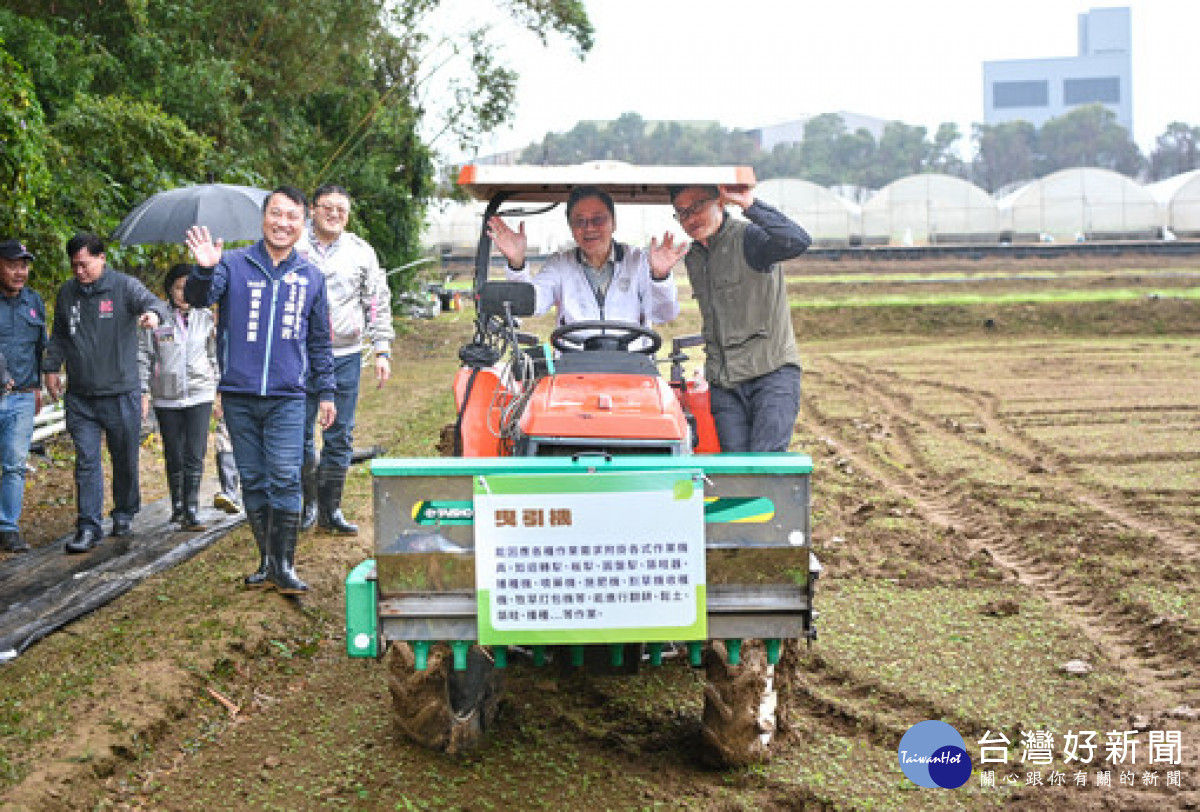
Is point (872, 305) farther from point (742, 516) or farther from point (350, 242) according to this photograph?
point (742, 516)

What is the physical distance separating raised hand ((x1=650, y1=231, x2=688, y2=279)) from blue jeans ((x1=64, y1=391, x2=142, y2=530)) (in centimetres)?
373

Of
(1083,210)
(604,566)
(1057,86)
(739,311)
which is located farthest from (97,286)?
(1057,86)

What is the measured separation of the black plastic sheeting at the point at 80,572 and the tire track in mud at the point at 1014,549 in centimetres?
482

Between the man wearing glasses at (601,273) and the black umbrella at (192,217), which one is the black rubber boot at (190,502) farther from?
the man wearing glasses at (601,273)

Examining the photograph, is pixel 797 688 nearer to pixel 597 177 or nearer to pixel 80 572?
pixel 597 177

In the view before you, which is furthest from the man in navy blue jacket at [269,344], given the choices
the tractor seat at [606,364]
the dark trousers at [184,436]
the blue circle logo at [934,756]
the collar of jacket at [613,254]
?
the blue circle logo at [934,756]

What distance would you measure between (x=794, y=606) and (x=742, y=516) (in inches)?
13.2

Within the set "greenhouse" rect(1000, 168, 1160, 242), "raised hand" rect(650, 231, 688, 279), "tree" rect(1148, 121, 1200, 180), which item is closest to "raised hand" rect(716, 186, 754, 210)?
"raised hand" rect(650, 231, 688, 279)

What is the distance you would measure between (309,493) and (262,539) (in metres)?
1.56

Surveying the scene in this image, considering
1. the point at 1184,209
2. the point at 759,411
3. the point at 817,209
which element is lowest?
the point at 759,411

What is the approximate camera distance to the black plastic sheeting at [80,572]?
20.0 ft

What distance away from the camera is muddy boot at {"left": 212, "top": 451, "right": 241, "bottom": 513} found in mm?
8492

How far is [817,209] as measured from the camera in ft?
166

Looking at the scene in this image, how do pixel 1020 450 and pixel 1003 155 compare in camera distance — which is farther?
pixel 1003 155
